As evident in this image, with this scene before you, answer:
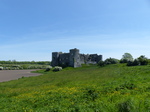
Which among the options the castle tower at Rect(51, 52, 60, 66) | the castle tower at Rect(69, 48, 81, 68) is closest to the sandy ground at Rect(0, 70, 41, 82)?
the castle tower at Rect(69, 48, 81, 68)

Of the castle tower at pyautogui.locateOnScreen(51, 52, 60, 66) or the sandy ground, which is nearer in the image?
the sandy ground

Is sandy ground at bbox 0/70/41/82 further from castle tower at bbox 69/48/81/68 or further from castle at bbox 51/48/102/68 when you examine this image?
castle at bbox 51/48/102/68

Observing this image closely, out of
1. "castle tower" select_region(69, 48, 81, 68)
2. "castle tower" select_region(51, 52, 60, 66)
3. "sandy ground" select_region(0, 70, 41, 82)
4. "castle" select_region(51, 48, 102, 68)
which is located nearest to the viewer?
"sandy ground" select_region(0, 70, 41, 82)

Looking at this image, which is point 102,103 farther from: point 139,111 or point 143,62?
point 143,62

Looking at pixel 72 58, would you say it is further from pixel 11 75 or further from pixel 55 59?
pixel 11 75

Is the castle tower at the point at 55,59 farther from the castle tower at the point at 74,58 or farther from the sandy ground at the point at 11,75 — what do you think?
the sandy ground at the point at 11,75

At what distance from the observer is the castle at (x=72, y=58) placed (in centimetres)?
7969

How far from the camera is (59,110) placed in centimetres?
891

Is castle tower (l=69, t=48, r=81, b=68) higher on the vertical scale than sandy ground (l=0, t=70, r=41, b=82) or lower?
higher

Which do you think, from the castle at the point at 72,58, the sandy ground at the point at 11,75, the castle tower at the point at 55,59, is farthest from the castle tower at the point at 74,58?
the sandy ground at the point at 11,75

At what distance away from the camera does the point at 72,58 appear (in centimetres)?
7969

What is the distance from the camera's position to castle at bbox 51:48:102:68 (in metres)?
79.7

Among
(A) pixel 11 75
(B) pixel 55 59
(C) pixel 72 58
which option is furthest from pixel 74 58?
(A) pixel 11 75

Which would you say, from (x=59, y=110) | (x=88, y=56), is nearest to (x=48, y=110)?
(x=59, y=110)
